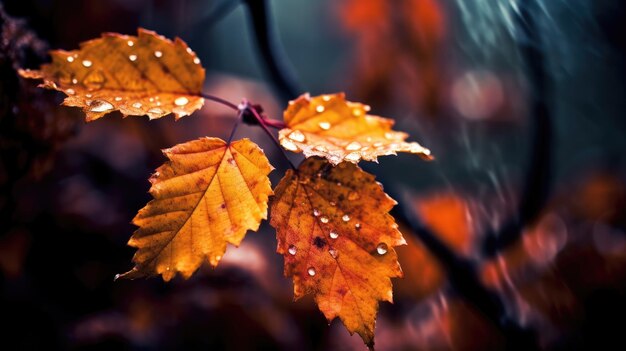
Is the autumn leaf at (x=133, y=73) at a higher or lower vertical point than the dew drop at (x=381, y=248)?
higher

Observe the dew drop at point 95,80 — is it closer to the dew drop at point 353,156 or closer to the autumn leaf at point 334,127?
the autumn leaf at point 334,127

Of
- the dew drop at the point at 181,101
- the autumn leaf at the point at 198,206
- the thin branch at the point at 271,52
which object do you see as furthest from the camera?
the thin branch at the point at 271,52

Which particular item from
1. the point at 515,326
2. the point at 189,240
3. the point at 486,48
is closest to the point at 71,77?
the point at 189,240

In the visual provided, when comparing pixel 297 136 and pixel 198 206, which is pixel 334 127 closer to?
pixel 297 136

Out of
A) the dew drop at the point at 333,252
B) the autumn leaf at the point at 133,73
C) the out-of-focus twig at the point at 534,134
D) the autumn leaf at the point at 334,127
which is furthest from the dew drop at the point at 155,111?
the out-of-focus twig at the point at 534,134

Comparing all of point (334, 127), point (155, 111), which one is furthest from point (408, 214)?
point (155, 111)

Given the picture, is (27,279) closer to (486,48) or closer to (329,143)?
(329,143)

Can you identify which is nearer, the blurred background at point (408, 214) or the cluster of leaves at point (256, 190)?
the cluster of leaves at point (256, 190)

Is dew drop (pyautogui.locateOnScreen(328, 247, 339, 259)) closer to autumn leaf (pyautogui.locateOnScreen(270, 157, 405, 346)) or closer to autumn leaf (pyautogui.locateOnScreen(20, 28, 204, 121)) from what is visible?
autumn leaf (pyautogui.locateOnScreen(270, 157, 405, 346))
